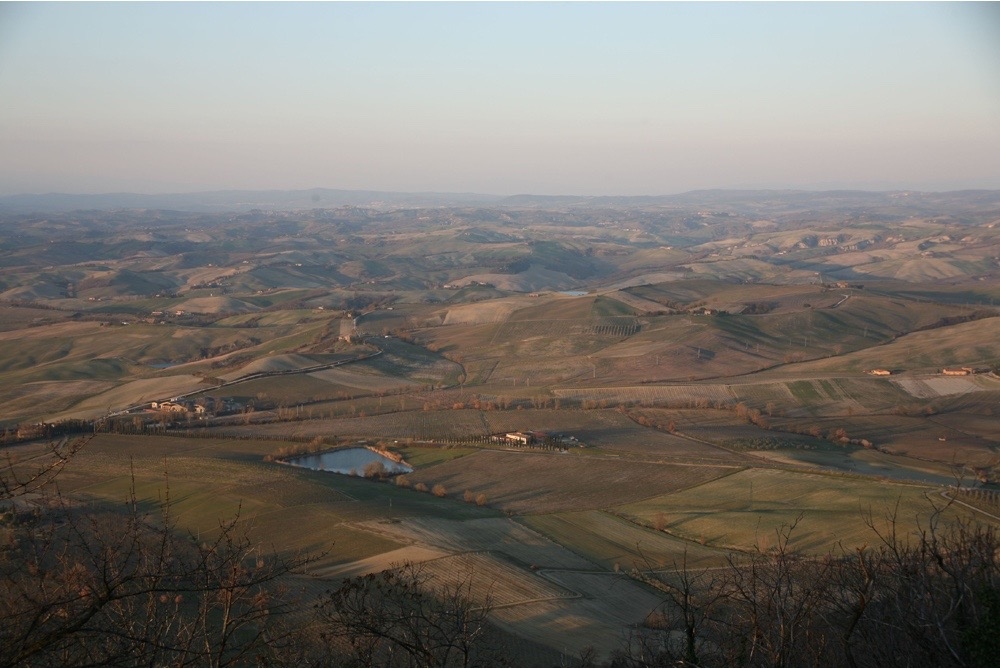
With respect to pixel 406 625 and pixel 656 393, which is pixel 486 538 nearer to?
pixel 406 625

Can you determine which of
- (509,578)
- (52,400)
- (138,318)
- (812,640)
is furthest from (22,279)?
(812,640)

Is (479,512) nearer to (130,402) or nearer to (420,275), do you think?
(130,402)

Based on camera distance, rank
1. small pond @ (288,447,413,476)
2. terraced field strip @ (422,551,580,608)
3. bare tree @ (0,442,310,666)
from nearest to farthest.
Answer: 1. bare tree @ (0,442,310,666)
2. terraced field strip @ (422,551,580,608)
3. small pond @ (288,447,413,476)

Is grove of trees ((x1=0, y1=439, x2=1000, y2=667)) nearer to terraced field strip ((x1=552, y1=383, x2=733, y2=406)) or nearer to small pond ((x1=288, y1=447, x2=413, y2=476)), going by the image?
small pond ((x1=288, y1=447, x2=413, y2=476))

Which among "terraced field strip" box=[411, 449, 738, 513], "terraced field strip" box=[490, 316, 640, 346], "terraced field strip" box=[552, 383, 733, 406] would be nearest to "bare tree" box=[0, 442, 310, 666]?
"terraced field strip" box=[411, 449, 738, 513]

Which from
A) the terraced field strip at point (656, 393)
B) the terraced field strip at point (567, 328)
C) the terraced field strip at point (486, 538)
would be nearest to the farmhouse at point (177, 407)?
the terraced field strip at point (656, 393)

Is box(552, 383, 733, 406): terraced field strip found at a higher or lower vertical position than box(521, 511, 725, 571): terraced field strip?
lower
